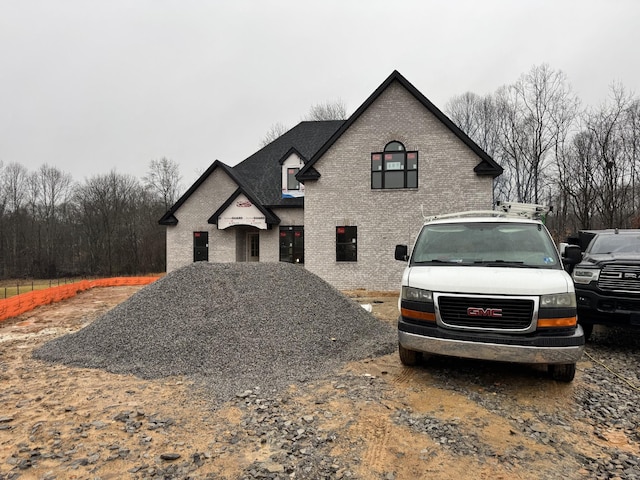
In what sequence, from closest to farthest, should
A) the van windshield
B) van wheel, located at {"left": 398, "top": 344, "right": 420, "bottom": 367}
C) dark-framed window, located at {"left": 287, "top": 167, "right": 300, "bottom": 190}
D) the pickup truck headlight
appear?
1. the van windshield
2. van wheel, located at {"left": 398, "top": 344, "right": 420, "bottom": 367}
3. the pickup truck headlight
4. dark-framed window, located at {"left": 287, "top": 167, "right": 300, "bottom": 190}

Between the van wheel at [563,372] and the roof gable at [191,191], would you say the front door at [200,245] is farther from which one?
the van wheel at [563,372]

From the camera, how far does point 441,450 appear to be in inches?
126

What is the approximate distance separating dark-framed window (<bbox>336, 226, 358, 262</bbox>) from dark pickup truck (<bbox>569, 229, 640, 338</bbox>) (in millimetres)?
8524

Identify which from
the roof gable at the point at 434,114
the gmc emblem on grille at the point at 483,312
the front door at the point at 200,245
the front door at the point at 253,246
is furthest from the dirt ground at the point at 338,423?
the front door at the point at 253,246

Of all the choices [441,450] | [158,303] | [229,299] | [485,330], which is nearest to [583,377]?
[485,330]

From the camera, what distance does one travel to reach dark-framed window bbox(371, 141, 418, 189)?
14.2 meters

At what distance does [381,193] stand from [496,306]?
10.6 meters

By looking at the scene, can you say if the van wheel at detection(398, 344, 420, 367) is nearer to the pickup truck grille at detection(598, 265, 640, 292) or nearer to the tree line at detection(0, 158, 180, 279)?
the pickup truck grille at detection(598, 265, 640, 292)

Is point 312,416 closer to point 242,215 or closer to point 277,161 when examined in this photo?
point 242,215

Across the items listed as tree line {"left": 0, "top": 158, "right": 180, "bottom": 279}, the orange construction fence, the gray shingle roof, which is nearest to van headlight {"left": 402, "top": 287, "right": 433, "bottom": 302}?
the orange construction fence

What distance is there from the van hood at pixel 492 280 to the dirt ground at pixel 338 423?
1.35 meters

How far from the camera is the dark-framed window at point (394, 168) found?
1424cm

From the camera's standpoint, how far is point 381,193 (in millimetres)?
14406

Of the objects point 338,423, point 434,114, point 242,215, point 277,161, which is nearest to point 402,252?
point 338,423
